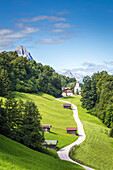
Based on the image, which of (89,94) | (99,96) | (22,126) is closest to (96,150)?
(22,126)

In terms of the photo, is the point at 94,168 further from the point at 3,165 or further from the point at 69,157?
the point at 3,165

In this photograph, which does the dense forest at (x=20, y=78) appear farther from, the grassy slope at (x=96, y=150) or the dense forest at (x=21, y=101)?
the grassy slope at (x=96, y=150)

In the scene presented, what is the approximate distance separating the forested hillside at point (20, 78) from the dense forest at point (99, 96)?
28.9 metres

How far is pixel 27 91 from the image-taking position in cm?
10925

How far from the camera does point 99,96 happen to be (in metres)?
98.9

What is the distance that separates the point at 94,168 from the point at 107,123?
45816 mm

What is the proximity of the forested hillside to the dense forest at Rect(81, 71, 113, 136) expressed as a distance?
2894cm

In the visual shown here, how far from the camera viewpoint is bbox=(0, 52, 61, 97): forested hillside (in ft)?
290

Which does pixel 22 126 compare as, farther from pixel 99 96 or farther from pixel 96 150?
pixel 99 96

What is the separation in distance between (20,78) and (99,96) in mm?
41528

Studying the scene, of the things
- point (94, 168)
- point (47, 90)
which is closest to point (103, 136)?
point (94, 168)

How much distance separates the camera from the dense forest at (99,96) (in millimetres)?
80856

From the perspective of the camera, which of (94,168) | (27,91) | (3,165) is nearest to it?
(3,165)

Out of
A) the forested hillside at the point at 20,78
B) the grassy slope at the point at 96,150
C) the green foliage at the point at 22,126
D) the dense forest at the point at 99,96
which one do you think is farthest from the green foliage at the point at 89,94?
the green foliage at the point at 22,126
